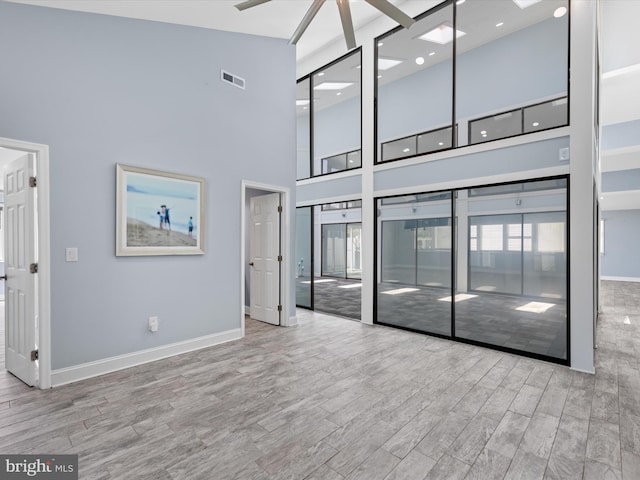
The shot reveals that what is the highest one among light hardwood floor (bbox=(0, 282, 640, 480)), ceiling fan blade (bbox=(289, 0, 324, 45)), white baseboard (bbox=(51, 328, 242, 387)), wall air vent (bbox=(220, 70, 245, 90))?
wall air vent (bbox=(220, 70, 245, 90))

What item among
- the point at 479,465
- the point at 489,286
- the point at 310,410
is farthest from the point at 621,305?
the point at 310,410

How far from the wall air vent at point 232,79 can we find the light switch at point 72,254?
2.75 m

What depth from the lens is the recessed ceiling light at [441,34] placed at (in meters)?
6.43

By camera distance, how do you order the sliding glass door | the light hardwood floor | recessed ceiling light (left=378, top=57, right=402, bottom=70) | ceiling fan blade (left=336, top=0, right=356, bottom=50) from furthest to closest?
1. recessed ceiling light (left=378, top=57, right=402, bottom=70)
2. the sliding glass door
3. ceiling fan blade (left=336, top=0, right=356, bottom=50)
4. the light hardwood floor

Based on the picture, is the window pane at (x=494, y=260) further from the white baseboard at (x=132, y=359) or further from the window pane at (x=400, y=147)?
the white baseboard at (x=132, y=359)

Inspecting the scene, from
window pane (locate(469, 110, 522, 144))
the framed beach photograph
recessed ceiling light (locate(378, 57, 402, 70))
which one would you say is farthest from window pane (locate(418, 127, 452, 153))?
the framed beach photograph

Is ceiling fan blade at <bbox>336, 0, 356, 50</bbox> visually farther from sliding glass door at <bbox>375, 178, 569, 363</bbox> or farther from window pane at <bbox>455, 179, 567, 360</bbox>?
window pane at <bbox>455, 179, 567, 360</bbox>

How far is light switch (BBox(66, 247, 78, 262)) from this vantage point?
120 inches

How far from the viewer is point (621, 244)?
37.7 ft

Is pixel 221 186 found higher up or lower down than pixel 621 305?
higher up

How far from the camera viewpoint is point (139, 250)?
350 cm

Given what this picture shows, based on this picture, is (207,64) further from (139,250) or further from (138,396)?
(138,396)

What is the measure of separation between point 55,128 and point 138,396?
2563mm

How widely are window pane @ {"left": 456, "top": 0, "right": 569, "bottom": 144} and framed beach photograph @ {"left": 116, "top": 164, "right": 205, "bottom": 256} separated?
19.9ft
